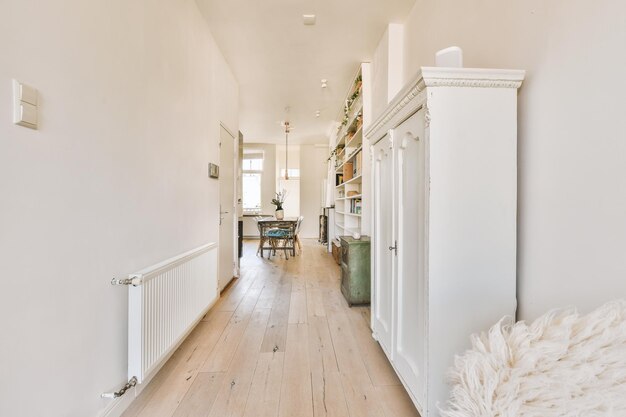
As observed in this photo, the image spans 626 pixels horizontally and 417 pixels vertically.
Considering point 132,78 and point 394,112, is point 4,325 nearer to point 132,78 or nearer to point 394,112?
point 132,78

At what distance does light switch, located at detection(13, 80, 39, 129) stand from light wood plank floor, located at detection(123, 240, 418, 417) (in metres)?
1.47

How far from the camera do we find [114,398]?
56.2 inches

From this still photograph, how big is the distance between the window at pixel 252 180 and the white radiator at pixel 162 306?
21.6 ft

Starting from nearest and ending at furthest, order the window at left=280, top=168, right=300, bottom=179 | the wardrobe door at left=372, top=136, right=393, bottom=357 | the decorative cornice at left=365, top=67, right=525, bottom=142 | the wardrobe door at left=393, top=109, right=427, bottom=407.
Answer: the decorative cornice at left=365, top=67, right=525, bottom=142 → the wardrobe door at left=393, top=109, right=427, bottom=407 → the wardrobe door at left=372, top=136, right=393, bottom=357 → the window at left=280, top=168, right=300, bottom=179

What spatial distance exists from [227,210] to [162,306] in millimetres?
2144

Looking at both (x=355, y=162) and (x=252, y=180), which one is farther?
(x=252, y=180)

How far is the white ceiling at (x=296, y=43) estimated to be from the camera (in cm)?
261

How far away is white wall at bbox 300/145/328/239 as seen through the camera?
8.93 metres

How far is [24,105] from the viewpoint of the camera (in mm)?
967

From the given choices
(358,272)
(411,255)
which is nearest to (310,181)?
(358,272)

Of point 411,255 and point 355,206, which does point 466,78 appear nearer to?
point 411,255

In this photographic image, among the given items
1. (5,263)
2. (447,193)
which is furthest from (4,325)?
(447,193)

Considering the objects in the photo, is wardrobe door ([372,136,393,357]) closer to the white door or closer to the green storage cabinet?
the green storage cabinet

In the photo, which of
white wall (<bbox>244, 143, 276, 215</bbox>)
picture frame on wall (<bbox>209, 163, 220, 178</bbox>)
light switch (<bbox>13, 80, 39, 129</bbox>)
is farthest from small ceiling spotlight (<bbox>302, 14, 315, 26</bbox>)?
white wall (<bbox>244, 143, 276, 215</bbox>)
